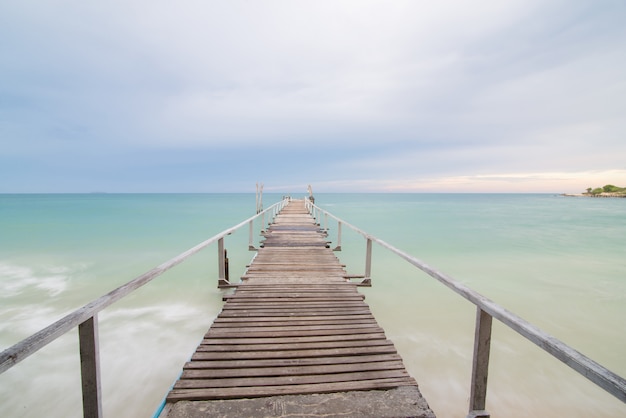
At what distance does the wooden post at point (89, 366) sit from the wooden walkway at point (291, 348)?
1.73ft

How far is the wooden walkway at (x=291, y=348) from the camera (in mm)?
2146

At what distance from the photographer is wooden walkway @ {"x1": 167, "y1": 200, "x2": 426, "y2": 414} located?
2146mm

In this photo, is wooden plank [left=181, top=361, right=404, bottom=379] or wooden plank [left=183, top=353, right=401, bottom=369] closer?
wooden plank [left=181, top=361, right=404, bottom=379]

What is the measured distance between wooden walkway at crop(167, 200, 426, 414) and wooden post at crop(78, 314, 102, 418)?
527mm

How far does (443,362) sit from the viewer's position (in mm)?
4391

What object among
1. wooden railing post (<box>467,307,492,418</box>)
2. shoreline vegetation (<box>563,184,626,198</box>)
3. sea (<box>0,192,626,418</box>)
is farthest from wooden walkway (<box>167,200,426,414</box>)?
shoreline vegetation (<box>563,184,626,198</box>)

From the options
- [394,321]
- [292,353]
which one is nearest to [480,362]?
[292,353]

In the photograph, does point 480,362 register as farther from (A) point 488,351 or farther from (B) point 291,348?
(B) point 291,348

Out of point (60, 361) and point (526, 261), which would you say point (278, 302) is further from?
point (526, 261)

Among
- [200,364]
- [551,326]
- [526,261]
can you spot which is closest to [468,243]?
[526,261]

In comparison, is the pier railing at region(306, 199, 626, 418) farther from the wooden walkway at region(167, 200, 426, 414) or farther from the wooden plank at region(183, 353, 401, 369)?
the wooden plank at region(183, 353, 401, 369)

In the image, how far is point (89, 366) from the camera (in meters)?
1.55

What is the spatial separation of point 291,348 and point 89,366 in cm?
154

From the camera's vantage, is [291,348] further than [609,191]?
No
